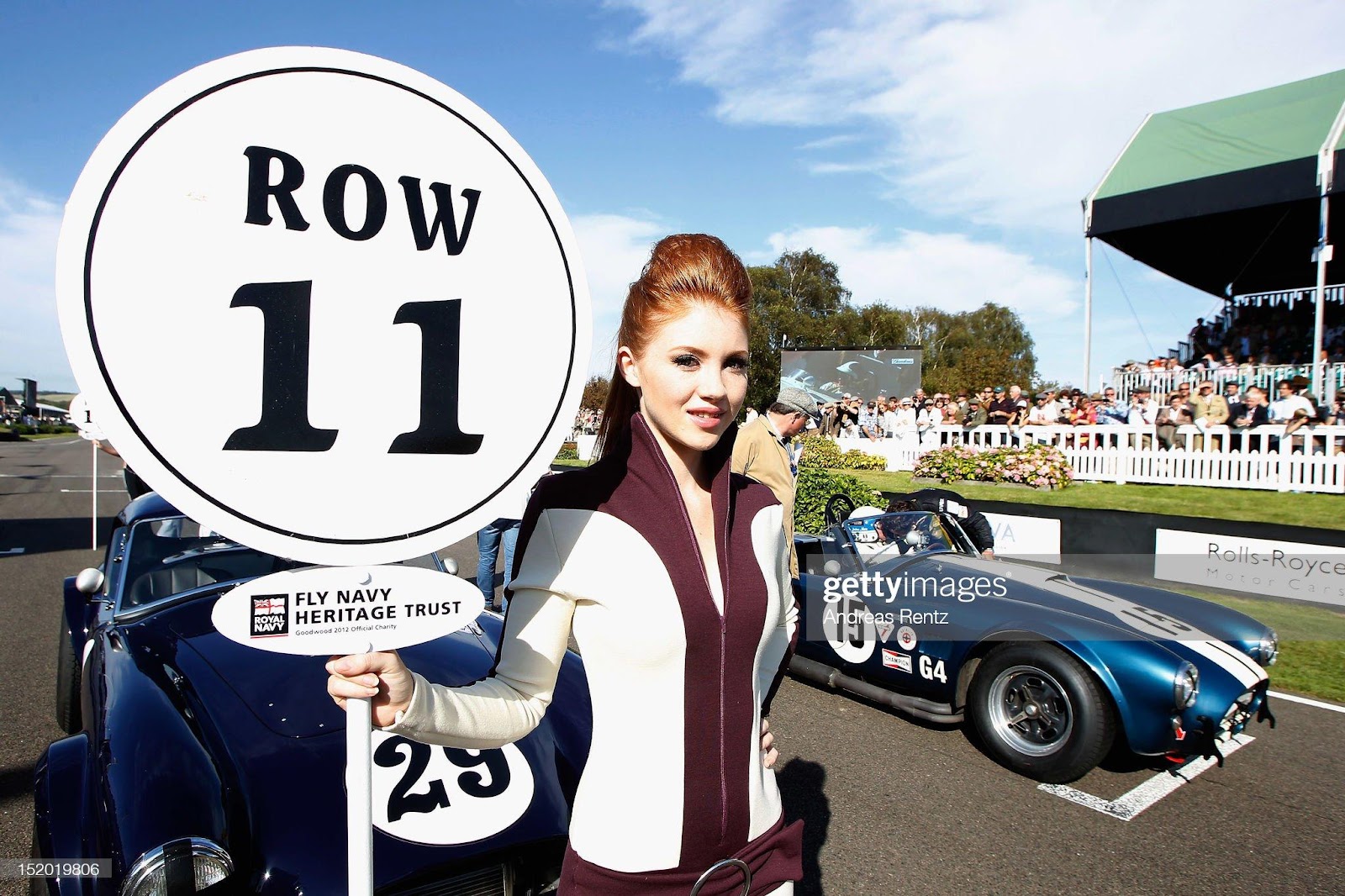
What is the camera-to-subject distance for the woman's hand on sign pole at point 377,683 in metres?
0.98

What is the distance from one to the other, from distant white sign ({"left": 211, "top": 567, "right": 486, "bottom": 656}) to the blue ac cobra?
3951mm

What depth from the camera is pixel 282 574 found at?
98 cm

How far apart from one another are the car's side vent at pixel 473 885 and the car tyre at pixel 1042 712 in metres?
3.11

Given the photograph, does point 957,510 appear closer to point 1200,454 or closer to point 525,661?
point 525,661

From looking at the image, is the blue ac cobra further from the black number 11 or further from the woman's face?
the black number 11

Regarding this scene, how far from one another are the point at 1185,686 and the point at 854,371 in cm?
2914

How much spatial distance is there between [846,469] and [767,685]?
15.7 metres

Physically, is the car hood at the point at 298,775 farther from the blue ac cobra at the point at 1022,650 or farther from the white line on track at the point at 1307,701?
the white line on track at the point at 1307,701

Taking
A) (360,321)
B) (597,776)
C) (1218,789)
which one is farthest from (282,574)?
(1218,789)

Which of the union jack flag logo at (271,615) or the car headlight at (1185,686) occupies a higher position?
the union jack flag logo at (271,615)

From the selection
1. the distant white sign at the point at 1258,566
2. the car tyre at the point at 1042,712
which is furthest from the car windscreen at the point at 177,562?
the distant white sign at the point at 1258,566

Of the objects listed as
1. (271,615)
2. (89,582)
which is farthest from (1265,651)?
(89,582)

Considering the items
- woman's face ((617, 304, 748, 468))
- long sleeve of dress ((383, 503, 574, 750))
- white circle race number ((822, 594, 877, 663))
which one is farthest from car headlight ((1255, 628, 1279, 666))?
long sleeve of dress ((383, 503, 574, 750))

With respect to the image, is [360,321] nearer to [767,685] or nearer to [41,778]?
[767,685]
